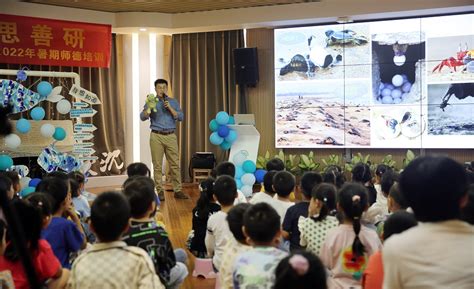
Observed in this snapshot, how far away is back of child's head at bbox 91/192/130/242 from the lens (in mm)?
1774

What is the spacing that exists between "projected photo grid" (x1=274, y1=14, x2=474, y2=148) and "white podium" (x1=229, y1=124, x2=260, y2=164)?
174 cm

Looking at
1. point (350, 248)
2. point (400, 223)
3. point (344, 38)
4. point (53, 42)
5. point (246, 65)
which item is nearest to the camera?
point (400, 223)

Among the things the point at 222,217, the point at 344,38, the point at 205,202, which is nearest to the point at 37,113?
the point at 205,202

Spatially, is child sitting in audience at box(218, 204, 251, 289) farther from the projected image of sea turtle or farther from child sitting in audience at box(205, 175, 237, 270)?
the projected image of sea turtle

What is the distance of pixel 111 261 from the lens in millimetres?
1753

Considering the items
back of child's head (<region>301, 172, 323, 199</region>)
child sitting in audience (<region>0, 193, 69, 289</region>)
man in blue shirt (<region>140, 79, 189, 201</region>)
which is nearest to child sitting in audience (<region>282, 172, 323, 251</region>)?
back of child's head (<region>301, 172, 323, 199</region>)

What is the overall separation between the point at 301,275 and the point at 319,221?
123cm

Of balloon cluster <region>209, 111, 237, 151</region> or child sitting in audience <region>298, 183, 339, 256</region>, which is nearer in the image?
child sitting in audience <region>298, 183, 339, 256</region>

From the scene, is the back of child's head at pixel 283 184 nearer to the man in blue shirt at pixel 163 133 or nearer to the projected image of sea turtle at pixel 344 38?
the man in blue shirt at pixel 163 133

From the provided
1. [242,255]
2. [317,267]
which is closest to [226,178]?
[242,255]

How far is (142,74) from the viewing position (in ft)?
26.6

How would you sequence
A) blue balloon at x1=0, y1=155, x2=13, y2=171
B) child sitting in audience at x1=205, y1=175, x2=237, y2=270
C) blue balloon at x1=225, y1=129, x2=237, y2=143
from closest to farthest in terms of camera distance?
child sitting in audience at x1=205, y1=175, x2=237, y2=270 → blue balloon at x1=0, y1=155, x2=13, y2=171 → blue balloon at x1=225, y1=129, x2=237, y2=143

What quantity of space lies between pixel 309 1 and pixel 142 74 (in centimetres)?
272

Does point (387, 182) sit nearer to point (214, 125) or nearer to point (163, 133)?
point (214, 125)
